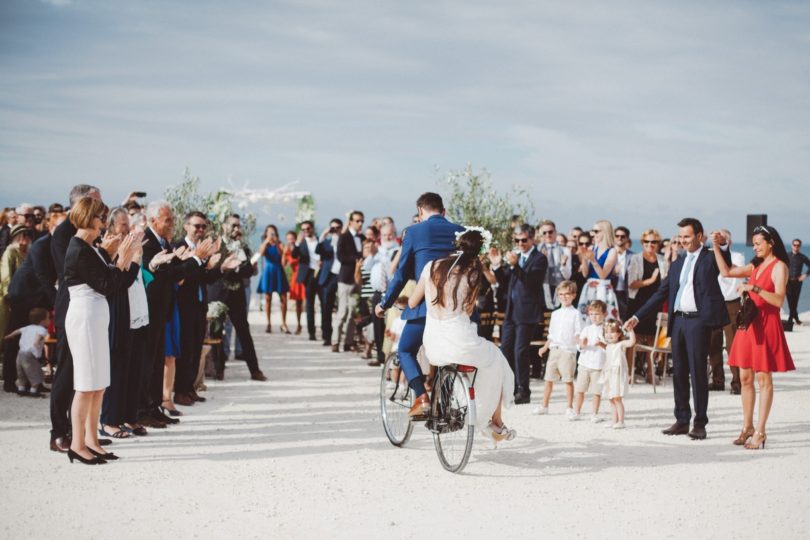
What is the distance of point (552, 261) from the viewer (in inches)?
498

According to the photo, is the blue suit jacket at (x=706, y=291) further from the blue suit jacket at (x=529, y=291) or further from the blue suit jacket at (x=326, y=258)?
the blue suit jacket at (x=326, y=258)

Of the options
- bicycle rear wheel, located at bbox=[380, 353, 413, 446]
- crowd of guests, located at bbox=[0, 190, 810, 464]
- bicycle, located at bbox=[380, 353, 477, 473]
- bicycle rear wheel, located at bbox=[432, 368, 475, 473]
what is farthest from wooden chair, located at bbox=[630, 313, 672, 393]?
bicycle rear wheel, located at bbox=[432, 368, 475, 473]

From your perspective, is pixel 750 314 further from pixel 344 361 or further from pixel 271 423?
pixel 344 361

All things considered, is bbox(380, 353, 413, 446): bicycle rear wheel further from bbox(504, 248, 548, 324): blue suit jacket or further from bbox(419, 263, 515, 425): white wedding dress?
bbox(504, 248, 548, 324): blue suit jacket

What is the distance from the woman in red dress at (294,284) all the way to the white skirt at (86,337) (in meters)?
12.0

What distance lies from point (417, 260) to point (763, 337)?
3.25m

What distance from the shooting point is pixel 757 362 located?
8.14 m

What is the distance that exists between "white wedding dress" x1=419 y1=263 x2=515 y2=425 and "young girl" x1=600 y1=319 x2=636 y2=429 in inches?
99.9

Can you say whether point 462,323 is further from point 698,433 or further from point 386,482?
point 698,433

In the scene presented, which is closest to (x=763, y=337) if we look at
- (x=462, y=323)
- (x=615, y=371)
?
(x=615, y=371)

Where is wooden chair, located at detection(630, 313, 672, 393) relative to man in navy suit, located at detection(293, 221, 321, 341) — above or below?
below

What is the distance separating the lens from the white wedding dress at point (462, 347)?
6.95 m

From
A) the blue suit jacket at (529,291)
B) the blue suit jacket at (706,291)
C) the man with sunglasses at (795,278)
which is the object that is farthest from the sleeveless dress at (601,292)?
the man with sunglasses at (795,278)

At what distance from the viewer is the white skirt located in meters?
7.06
